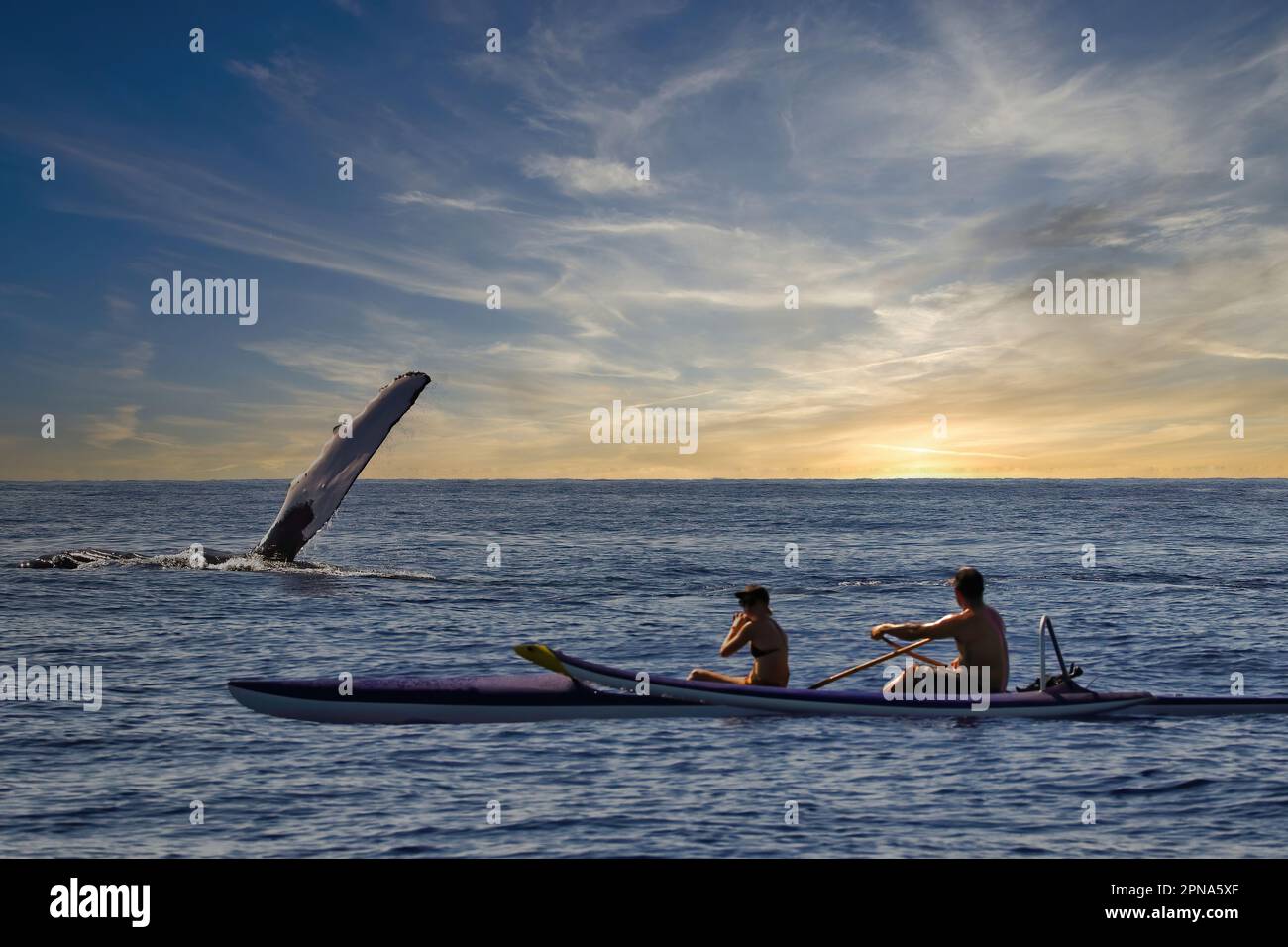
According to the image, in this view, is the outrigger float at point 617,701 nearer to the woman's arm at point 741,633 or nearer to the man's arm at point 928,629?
the woman's arm at point 741,633

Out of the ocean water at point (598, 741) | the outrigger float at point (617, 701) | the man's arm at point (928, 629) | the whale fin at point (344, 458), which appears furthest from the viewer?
the whale fin at point (344, 458)

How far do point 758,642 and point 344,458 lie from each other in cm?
1526

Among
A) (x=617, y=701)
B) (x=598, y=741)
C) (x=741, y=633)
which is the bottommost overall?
(x=598, y=741)

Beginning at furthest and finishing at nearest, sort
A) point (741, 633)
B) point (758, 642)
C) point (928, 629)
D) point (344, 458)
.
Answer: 1. point (344, 458)
2. point (758, 642)
3. point (741, 633)
4. point (928, 629)

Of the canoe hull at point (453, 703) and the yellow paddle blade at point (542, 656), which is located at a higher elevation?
the yellow paddle blade at point (542, 656)

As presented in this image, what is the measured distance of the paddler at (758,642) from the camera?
15148mm

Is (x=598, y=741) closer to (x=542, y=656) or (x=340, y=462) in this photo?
(x=542, y=656)

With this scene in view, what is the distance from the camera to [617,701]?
15.2 m

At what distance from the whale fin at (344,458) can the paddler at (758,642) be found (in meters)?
13.3

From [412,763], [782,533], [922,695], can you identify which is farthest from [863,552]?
[412,763]

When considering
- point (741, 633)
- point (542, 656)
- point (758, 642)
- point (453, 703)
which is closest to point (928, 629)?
point (758, 642)

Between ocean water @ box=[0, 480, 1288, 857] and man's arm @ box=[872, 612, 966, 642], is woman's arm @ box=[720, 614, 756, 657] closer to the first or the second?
ocean water @ box=[0, 480, 1288, 857]

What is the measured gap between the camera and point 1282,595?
33.6 meters

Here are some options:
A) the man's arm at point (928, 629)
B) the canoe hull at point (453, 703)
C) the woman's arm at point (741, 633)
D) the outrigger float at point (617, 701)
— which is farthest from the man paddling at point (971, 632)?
the canoe hull at point (453, 703)
